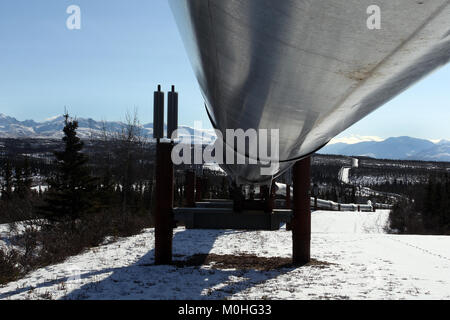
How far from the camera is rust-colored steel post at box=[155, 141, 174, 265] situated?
7828 mm

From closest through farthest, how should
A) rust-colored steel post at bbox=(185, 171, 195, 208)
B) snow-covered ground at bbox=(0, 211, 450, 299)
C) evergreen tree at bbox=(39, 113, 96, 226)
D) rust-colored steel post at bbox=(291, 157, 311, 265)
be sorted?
snow-covered ground at bbox=(0, 211, 450, 299), rust-colored steel post at bbox=(291, 157, 311, 265), rust-colored steel post at bbox=(185, 171, 195, 208), evergreen tree at bbox=(39, 113, 96, 226)

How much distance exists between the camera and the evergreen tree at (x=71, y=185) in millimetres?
26656

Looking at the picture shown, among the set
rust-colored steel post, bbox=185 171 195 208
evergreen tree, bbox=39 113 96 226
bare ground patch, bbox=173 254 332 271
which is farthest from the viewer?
evergreen tree, bbox=39 113 96 226

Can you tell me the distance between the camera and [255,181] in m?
8.16

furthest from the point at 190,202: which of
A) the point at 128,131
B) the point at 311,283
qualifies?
the point at 128,131

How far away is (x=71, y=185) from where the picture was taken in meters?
27.3

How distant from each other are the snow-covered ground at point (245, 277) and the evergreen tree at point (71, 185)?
18.0 meters

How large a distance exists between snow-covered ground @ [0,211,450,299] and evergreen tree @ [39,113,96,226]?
18.0 metres

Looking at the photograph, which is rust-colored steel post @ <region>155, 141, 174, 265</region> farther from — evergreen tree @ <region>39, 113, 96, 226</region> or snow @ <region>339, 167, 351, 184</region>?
snow @ <region>339, 167, 351, 184</region>

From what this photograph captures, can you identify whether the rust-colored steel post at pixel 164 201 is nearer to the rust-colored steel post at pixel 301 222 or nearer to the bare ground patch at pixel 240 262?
the bare ground patch at pixel 240 262

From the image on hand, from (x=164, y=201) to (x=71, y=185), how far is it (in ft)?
72.6

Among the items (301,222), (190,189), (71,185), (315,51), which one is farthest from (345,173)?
(315,51)

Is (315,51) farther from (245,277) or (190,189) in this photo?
(190,189)

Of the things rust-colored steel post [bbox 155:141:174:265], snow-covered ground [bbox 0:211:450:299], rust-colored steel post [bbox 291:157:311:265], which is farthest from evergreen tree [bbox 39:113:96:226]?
rust-colored steel post [bbox 291:157:311:265]
